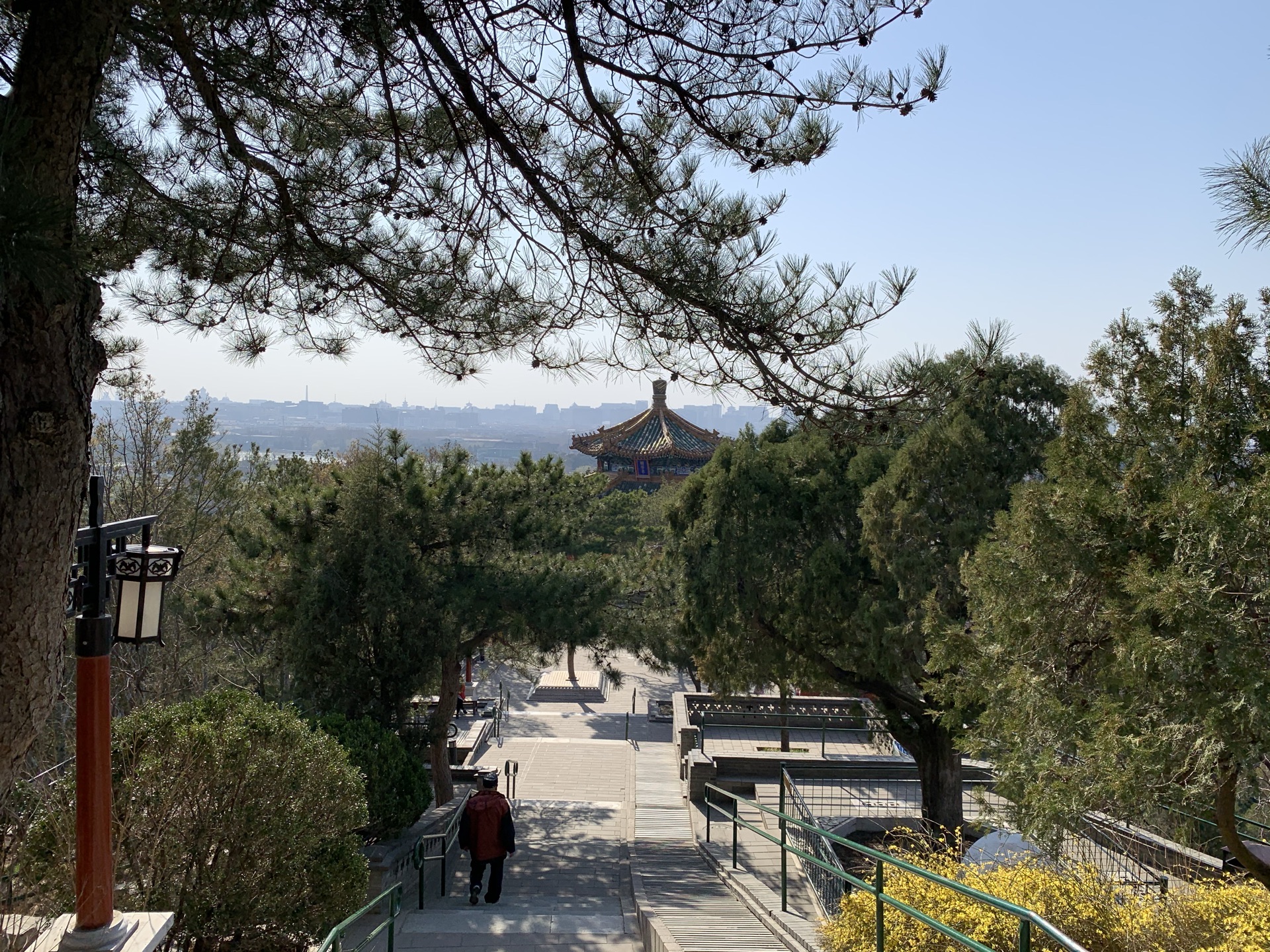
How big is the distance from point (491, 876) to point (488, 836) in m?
0.35

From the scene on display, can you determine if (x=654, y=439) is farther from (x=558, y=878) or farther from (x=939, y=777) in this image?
(x=558, y=878)

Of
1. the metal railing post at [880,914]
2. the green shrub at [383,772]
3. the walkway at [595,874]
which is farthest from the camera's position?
the green shrub at [383,772]

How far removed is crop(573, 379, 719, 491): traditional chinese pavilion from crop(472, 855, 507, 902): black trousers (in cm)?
3001

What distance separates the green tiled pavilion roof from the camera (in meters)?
38.8

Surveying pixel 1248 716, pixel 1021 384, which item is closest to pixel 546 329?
pixel 1248 716

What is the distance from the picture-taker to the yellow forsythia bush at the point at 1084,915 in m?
4.52

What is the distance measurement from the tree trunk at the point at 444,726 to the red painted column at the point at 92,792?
801 centimetres

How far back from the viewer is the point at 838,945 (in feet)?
17.8

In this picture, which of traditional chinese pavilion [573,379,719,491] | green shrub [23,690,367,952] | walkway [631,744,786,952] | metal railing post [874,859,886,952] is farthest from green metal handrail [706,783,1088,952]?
traditional chinese pavilion [573,379,719,491]

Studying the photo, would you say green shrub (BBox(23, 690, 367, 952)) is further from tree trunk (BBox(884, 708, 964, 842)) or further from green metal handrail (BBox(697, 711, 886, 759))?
green metal handrail (BBox(697, 711, 886, 759))

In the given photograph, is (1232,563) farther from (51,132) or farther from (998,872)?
(51,132)

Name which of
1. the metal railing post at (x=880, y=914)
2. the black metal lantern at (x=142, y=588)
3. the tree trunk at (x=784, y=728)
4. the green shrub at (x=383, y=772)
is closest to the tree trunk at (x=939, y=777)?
the tree trunk at (x=784, y=728)

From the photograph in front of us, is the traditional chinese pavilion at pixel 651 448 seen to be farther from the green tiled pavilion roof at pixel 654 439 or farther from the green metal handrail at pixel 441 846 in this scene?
the green metal handrail at pixel 441 846

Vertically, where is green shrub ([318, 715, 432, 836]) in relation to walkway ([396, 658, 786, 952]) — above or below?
above
